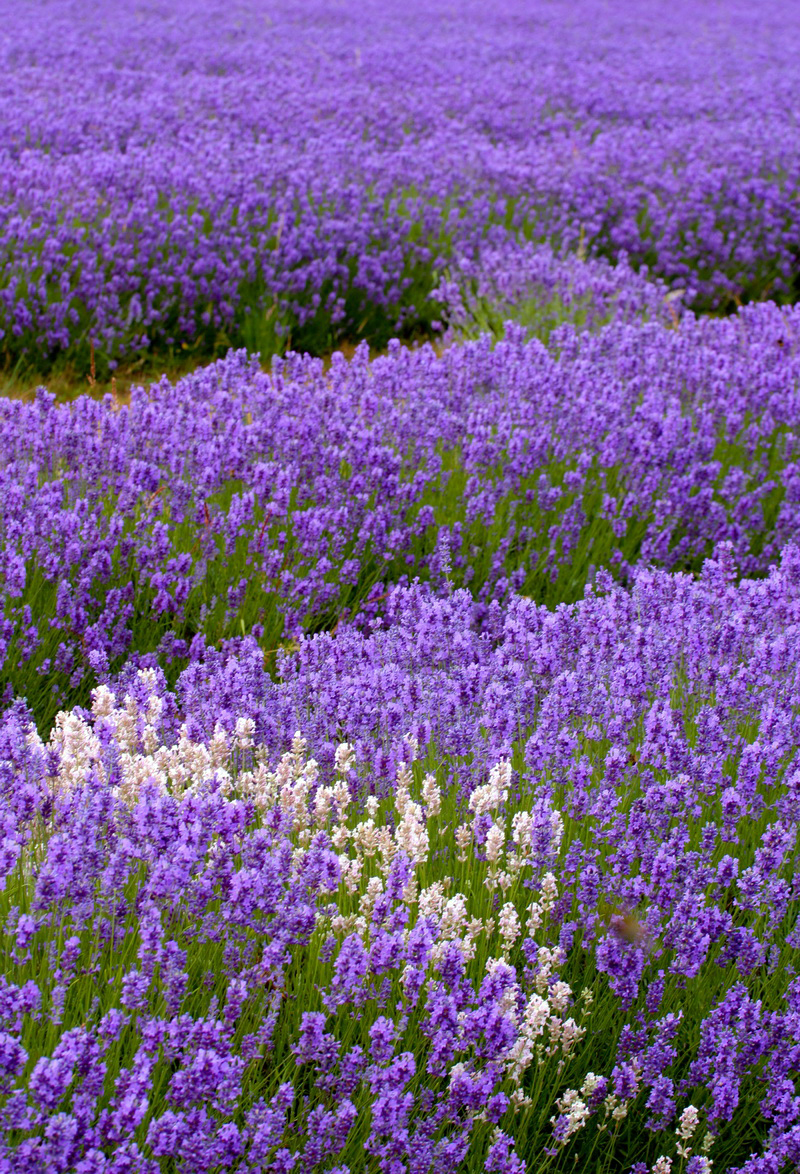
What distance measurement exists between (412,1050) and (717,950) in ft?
2.00

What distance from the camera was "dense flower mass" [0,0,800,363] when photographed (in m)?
5.95

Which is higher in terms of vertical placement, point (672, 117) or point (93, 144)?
point (672, 117)

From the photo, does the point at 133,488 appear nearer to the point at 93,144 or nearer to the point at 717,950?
the point at 717,950

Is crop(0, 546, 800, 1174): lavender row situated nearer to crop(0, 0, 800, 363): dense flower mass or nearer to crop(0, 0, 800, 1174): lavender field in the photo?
crop(0, 0, 800, 1174): lavender field

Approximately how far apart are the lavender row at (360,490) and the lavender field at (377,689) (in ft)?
0.06

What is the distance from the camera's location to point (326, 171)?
727cm

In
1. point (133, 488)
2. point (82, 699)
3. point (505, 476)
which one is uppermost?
point (505, 476)

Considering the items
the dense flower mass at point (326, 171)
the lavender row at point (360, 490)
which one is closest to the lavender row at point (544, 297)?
the dense flower mass at point (326, 171)

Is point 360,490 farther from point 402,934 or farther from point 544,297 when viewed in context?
point 544,297

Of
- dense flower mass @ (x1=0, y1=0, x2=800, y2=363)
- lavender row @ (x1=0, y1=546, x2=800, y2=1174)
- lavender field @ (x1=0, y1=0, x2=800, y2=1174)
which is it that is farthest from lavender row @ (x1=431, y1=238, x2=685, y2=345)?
lavender row @ (x1=0, y1=546, x2=800, y2=1174)

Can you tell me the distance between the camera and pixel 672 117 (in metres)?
10.3

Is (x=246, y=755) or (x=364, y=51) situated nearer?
(x=246, y=755)

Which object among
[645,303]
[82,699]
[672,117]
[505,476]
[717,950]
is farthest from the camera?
[672,117]

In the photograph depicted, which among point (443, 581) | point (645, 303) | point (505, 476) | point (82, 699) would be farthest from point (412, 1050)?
point (645, 303)
